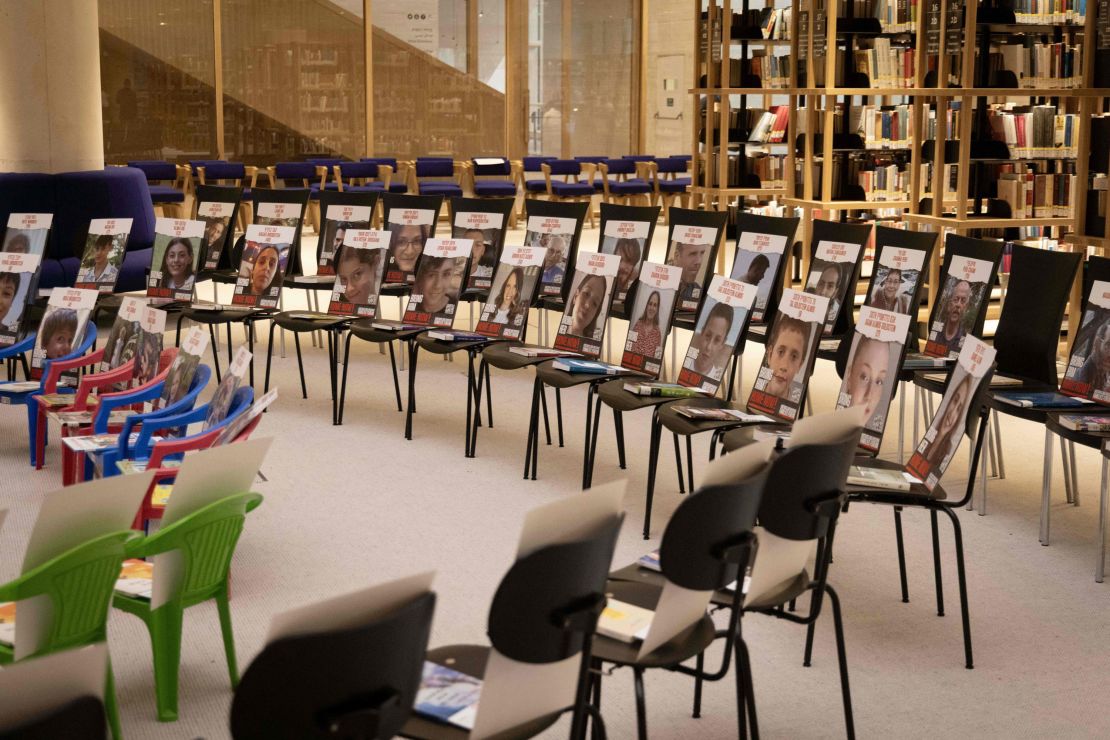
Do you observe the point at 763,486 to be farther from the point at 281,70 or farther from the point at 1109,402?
the point at 281,70

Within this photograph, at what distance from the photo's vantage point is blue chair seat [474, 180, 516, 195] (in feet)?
51.4

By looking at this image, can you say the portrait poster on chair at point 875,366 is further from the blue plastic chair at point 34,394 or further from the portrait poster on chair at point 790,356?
the blue plastic chair at point 34,394

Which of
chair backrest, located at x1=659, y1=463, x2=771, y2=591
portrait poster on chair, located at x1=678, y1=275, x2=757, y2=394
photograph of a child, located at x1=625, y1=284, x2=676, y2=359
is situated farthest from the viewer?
photograph of a child, located at x1=625, y1=284, x2=676, y2=359

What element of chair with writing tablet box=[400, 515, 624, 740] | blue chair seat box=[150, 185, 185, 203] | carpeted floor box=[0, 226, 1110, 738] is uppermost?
blue chair seat box=[150, 185, 185, 203]

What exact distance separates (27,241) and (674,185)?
10.5 metres

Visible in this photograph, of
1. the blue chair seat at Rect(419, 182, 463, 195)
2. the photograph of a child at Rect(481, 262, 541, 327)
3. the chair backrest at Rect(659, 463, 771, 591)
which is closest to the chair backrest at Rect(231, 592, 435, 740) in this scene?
the chair backrest at Rect(659, 463, 771, 591)

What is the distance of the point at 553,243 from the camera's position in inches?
285

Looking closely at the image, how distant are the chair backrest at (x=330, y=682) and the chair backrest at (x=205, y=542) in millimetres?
1346

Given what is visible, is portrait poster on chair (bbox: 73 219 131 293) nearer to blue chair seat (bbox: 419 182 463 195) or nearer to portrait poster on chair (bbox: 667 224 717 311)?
portrait poster on chair (bbox: 667 224 717 311)

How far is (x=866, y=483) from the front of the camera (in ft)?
13.4

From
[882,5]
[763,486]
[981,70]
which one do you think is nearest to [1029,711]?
[763,486]

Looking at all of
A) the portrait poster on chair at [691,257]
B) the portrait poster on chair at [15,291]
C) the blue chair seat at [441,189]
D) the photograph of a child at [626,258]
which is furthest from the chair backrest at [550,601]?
the blue chair seat at [441,189]

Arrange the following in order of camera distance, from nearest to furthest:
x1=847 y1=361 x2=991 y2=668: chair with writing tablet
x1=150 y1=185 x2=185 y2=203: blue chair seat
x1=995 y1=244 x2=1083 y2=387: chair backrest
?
1. x1=847 y1=361 x2=991 y2=668: chair with writing tablet
2. x1=995 y1=244 x2=1083 y2=387: chair backrest
3. x1=150 y1=185 x2=185 y2=203: blue chair seat

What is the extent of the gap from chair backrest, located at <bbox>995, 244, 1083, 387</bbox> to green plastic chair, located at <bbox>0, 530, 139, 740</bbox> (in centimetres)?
395
